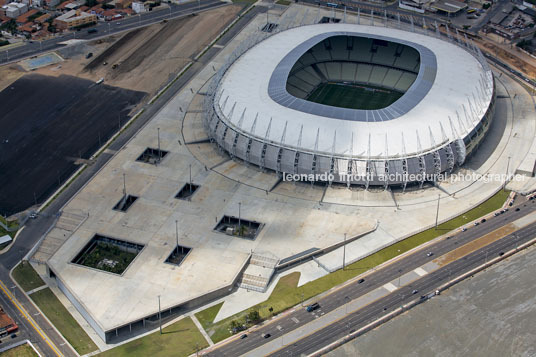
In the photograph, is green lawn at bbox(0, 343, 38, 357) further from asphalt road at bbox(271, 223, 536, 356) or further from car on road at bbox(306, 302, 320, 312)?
car on road at bbox(306, 302, 320, 312)

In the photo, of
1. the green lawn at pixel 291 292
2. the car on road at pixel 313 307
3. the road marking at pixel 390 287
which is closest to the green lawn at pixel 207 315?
the green lawn at pixel 291 292

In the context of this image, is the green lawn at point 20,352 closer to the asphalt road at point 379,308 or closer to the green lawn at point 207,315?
the green lawn at point 207,315

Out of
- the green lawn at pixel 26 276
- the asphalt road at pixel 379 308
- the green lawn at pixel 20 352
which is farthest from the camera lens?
the green lawn at pixel 26 276

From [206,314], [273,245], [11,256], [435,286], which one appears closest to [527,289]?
[435,286]

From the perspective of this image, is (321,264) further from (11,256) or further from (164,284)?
(11,256)

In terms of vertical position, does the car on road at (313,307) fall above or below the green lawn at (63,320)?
above

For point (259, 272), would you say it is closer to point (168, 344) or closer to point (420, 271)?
point (168, 344)

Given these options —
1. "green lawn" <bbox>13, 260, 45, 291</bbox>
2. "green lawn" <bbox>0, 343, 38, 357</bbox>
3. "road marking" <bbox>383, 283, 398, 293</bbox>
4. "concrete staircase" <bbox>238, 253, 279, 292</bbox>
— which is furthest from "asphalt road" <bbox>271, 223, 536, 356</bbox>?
"green lawn" <bbox>13, 260, 45, 291</bbox>

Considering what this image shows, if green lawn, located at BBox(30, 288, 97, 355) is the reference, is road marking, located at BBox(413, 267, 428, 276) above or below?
above
